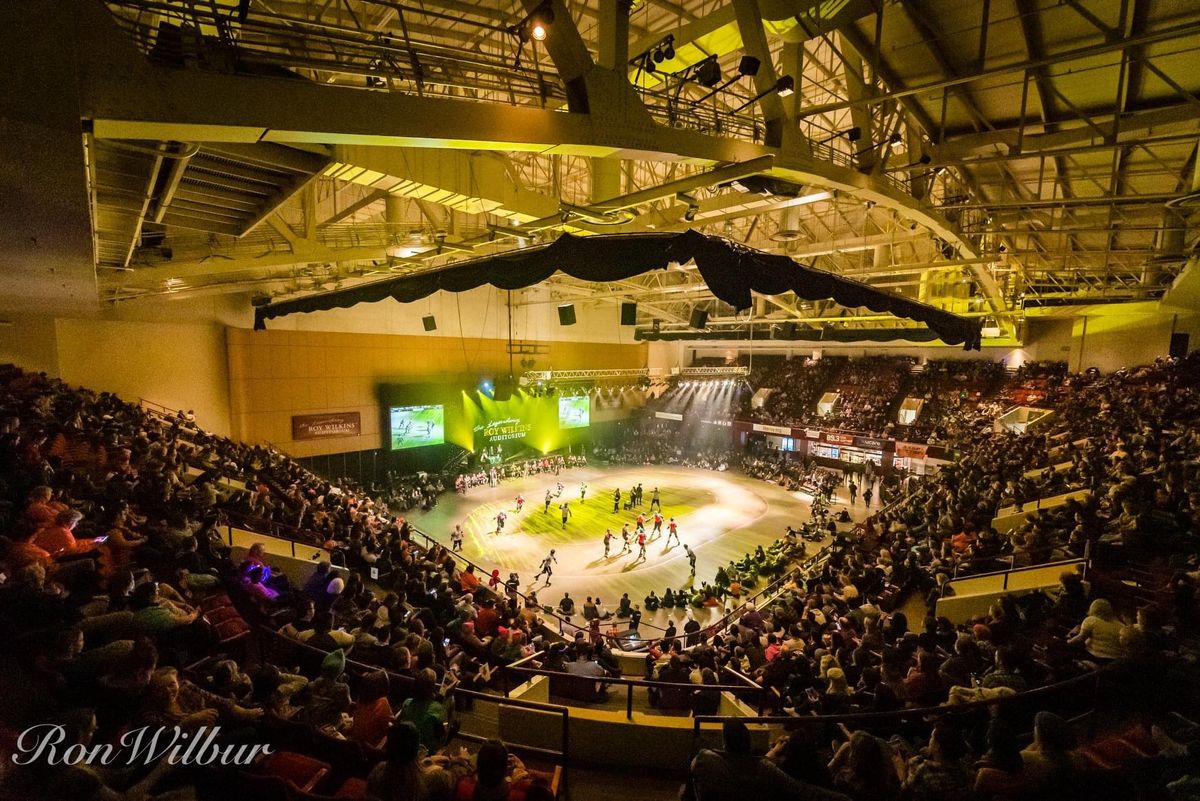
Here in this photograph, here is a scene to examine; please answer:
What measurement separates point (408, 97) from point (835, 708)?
578 cm

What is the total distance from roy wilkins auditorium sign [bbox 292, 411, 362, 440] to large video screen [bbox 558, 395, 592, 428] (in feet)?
31.4

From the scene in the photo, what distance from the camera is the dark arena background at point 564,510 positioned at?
2703 millimetres

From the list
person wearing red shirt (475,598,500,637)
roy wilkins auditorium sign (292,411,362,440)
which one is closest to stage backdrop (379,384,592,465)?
roy wilkins auditorium sign (292,411,362,440)

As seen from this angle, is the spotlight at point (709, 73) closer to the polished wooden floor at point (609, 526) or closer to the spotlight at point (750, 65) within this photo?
the spotlight at point (750, 65)

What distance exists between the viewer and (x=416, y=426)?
20484 millimetres

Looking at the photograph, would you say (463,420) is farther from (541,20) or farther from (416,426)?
(541,20)

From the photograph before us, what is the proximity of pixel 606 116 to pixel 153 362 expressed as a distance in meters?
16.7

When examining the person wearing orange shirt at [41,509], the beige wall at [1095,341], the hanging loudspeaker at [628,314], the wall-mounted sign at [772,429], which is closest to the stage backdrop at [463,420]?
the hanging loudspeaker at [628,314]

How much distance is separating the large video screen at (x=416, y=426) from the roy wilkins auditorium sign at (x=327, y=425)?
4.36 ft

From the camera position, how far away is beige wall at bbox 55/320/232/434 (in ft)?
42.7

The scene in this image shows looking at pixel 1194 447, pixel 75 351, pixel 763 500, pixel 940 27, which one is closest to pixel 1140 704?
pixel 940 27

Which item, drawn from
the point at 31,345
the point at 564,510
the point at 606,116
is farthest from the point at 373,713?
the point at 31,345

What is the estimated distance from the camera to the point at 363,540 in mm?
9867

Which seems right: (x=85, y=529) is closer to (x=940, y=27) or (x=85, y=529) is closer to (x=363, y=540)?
(x=363, y=540)
